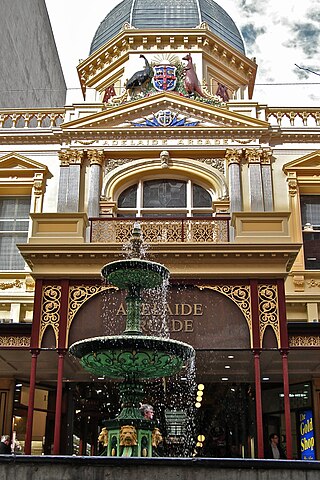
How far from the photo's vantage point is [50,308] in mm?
16250

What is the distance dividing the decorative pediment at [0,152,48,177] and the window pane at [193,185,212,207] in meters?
4.67

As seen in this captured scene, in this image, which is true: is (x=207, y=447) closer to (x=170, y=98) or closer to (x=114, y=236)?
(x=114, y=236)

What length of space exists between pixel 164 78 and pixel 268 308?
10.2 meters

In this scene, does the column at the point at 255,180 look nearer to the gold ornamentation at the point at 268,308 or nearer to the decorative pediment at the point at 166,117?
the decorative pediment at the point at 166,117

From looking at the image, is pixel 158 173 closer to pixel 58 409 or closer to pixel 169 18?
pixel 169 18

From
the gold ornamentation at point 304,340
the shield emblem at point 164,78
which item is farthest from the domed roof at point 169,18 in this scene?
the gold ornamentation at point 304,340

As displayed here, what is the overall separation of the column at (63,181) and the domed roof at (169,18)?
7.17 metres

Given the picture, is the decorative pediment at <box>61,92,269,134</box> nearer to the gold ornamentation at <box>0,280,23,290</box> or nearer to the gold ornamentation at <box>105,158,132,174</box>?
the gold ornamentation at <box>105,158,132,174</box>

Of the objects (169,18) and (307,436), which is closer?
(307,436)

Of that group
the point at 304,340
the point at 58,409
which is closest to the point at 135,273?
the point at 58,409

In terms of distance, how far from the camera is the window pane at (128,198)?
70.1 ft

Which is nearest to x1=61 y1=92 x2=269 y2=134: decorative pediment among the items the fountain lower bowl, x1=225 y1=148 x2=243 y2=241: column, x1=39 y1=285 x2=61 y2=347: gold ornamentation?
x1=225 y1=148 x2=243 y2=241: column

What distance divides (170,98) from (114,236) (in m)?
6.61

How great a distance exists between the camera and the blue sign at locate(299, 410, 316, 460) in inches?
741
